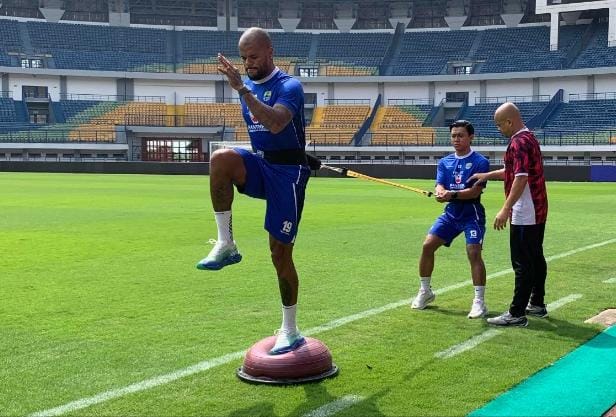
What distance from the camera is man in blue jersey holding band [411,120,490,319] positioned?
684cm

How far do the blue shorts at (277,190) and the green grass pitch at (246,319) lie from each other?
1.07m

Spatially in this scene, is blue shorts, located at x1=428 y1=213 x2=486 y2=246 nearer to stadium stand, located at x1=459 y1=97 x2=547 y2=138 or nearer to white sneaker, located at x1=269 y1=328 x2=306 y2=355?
white sneaker, located at x1=269 y1=328 x2=306 y2=355

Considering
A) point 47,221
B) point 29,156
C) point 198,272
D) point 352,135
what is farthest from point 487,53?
point 198,272

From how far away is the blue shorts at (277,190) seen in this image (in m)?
4.81

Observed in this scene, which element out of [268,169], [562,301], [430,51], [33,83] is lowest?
[562,301]

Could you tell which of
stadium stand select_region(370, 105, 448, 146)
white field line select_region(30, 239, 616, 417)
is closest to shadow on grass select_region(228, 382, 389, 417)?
white field line select_region(30, 239, 616, 417)

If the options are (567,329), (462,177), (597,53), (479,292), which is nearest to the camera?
(567,329)

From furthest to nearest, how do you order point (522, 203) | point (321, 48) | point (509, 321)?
point (321, 48) < point (522, 203) < point (509, 321)

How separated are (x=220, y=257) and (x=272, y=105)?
1089 millimetres

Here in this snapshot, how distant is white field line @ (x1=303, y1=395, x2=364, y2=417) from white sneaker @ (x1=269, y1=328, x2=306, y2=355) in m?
0.63

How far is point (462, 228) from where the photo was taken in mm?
7047

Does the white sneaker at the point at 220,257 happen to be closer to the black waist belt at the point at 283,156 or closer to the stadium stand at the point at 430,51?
the black waist belt at the point at 283,156

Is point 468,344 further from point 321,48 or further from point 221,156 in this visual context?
point 321,48

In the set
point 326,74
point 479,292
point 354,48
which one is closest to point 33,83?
point 326,74
